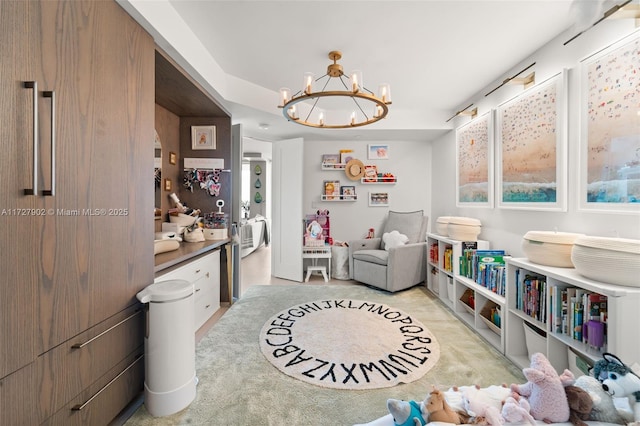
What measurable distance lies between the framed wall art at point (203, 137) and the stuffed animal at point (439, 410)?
3114mm

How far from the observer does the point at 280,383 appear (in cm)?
177

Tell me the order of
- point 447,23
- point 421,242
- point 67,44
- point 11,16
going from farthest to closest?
point 421,242 < point 447,23 < point 67,44 < point 11,16

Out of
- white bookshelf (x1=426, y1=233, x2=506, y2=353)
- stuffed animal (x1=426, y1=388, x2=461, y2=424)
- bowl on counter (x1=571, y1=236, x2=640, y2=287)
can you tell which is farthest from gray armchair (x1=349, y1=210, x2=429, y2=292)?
stuffed animal (x1=426, y1=388, x2=461, y2=424)

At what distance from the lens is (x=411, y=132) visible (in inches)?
157

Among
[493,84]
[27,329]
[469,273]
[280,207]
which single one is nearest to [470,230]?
[469,273]

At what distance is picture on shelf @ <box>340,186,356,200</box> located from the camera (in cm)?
455

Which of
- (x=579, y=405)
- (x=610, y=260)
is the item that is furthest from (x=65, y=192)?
(x=610, y=260)

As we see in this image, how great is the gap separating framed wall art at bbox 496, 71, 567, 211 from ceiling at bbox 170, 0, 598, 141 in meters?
0.43

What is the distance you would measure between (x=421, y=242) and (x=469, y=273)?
119cm

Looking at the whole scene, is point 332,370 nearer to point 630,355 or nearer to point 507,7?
point 630,355

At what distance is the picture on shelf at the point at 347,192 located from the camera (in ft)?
14.9

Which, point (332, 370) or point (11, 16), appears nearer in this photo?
point (11, 16)

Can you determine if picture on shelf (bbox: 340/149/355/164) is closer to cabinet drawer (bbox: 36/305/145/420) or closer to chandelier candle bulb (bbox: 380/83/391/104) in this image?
chandelier candle bulb (bbox: 380/83/391/104)

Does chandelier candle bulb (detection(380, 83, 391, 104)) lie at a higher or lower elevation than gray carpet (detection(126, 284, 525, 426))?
higher
